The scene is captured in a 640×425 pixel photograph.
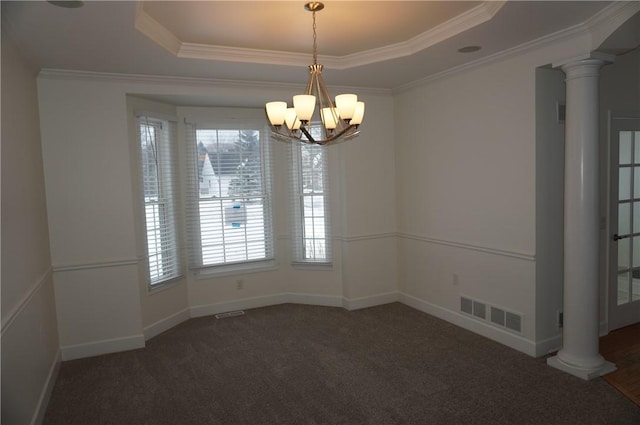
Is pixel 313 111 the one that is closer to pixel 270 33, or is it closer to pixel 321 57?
pixel 270 33

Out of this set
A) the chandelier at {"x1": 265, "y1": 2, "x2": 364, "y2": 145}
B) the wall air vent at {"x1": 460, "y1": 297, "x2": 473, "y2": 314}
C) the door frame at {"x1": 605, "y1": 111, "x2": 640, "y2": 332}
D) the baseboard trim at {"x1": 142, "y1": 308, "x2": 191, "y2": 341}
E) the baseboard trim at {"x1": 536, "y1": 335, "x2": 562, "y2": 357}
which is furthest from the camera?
the baseboard trim at {"x1": 142, "y1": 308, "x2": 191, "y2": 341}

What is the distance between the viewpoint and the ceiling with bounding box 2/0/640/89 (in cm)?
277

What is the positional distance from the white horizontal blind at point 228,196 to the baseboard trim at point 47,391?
1.72 metres

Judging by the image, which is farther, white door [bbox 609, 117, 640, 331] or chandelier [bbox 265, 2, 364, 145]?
white door [bbox 609, 117, 640, 331]

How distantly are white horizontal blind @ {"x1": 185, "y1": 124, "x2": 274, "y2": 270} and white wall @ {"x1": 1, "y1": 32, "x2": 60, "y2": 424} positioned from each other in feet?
5.31

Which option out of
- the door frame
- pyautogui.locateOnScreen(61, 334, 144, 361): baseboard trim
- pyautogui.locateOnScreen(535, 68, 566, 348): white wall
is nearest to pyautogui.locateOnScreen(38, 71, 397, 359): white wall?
pyautogui.locateOnScreen(61, 334, 144, 361): baseboard trim

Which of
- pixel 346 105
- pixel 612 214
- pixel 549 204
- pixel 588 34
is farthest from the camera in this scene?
pixel 612 214

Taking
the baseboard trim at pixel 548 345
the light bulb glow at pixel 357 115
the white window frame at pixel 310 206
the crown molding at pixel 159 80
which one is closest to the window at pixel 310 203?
the white window frame at pixel 310 206

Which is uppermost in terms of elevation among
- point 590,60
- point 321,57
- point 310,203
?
point 321,57

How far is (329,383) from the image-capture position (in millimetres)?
3406

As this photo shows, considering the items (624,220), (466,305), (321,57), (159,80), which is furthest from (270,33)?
(624,220)

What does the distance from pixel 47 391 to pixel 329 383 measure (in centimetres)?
212

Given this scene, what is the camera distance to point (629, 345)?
383 cm

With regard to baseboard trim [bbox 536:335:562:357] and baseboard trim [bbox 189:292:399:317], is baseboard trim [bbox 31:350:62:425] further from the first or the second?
baseboard trim [bbox 536:335:562:357]
